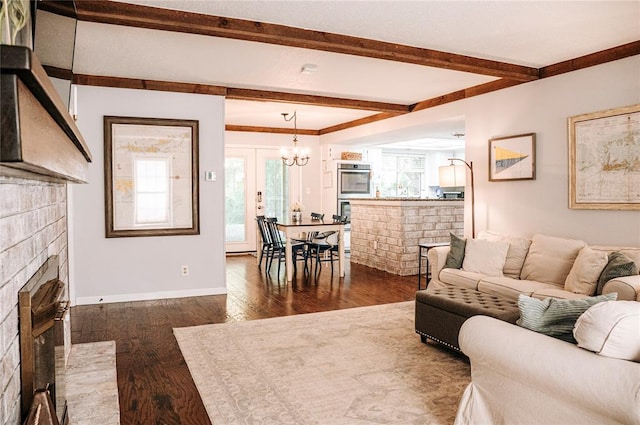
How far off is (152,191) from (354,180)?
511cm

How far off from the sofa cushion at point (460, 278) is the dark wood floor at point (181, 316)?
0.75 metres

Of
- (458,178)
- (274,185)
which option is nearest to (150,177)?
(458,178)

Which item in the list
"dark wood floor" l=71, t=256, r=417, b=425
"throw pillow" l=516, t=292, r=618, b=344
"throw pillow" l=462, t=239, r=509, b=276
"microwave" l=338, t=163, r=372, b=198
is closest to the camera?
"throw pillow" l=516, t=292, r=618, b=344

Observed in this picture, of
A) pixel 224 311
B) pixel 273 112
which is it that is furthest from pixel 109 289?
pixel 273 112

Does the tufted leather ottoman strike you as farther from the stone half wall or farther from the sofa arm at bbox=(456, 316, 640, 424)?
the stone half wall

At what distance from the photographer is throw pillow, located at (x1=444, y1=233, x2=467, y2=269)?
487cm

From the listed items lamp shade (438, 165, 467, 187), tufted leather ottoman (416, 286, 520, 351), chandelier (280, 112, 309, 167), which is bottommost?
tufted leather ottoman (416, 286, 520, 351)

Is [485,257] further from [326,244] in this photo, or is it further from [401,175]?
[401,175]

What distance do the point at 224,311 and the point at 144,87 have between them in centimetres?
264

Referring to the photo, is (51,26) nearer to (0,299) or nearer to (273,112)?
(0,299)

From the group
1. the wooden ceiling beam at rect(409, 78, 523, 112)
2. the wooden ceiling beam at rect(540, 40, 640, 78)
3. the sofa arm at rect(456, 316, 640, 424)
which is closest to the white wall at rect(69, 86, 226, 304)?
the wooden ceiling beam at rect(409, 78, 523, 112)

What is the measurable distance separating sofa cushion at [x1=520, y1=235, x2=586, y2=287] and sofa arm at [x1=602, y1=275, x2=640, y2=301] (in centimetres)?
77

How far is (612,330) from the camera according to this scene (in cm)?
184

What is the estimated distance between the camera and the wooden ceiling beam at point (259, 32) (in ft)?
10.2
